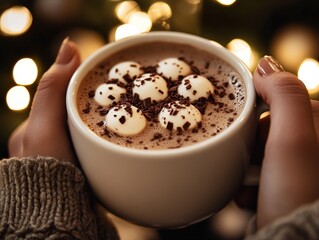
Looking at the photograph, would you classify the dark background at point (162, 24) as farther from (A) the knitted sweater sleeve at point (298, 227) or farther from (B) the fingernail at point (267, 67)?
(A) the knitted sweater sleeve at point (298, 227)

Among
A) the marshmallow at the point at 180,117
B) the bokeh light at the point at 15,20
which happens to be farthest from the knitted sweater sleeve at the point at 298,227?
the bokeh light at the point at 15,20

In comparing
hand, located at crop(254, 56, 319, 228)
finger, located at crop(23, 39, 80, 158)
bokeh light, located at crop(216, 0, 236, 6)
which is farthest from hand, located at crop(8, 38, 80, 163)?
bokeh light, located at crop(216, 0, 236, 6)

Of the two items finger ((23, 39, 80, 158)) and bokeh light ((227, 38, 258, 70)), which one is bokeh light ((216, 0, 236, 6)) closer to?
bokeh light ((227, 38, 258, 70))

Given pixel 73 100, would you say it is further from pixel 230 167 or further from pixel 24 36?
pixel 24 36

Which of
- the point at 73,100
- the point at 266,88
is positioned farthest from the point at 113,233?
the point at 266,88

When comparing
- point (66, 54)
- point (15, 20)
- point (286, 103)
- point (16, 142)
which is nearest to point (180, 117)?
point (286, 103)

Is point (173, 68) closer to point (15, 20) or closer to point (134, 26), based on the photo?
point (134, 26)

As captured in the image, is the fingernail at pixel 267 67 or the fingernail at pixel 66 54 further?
the fingernail at pixel 66 54
